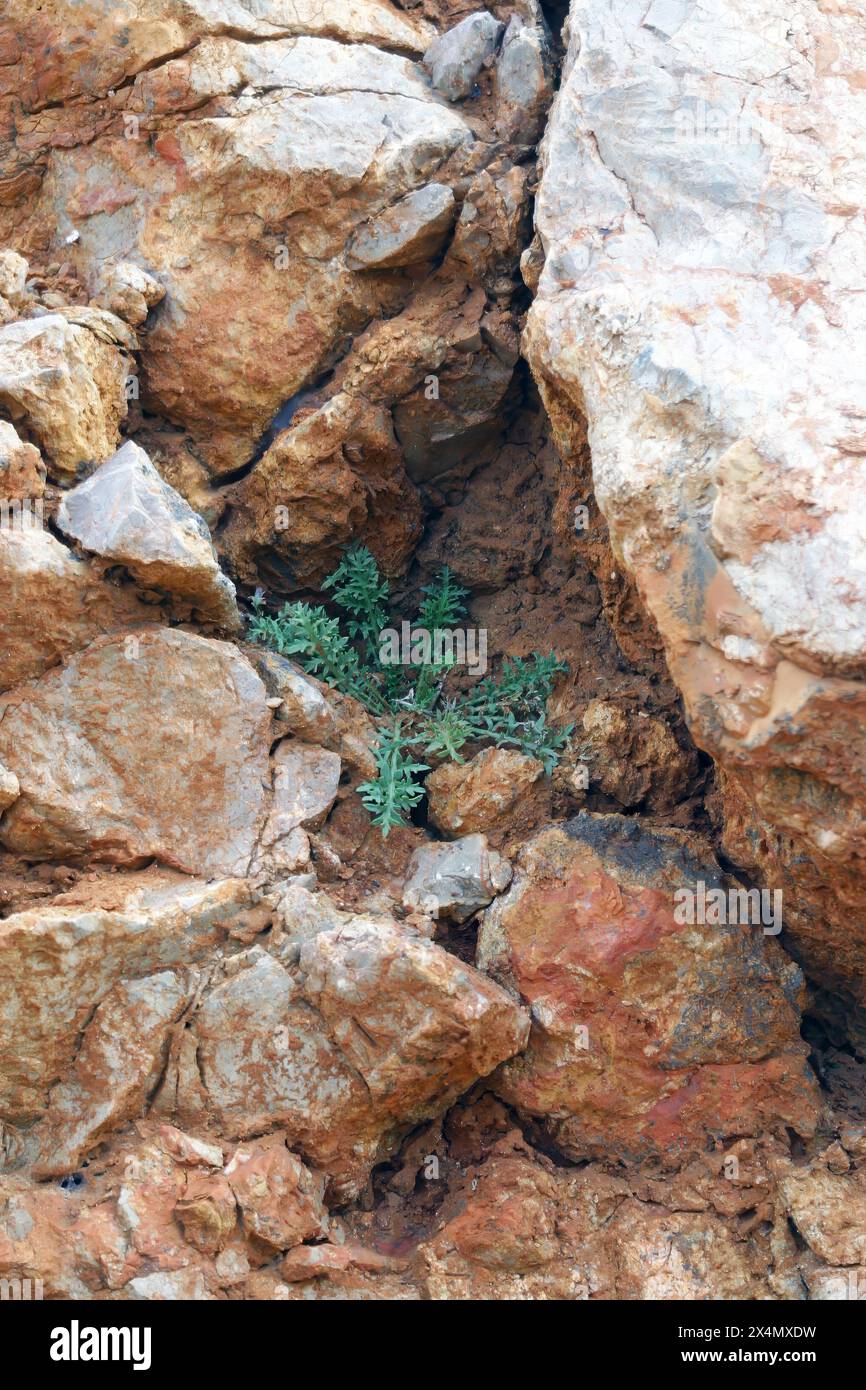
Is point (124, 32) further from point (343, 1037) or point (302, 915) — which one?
point (343, 1037)

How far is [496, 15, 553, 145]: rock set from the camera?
6246 mm

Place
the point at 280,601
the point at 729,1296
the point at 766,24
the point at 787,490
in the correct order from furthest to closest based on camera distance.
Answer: the point at 280,601 < the point at 766,24 < the point at 729,1296 < the point at 787,490

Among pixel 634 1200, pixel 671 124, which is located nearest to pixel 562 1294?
pixel 634 1200

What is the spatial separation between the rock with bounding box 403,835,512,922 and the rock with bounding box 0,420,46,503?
7.28ft

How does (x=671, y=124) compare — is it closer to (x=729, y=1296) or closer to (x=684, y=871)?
(x=684, y=871)

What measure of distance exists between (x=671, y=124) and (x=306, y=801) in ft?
10.6

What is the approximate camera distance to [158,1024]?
4984mm

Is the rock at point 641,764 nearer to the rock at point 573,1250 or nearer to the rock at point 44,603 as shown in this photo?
the rock at point 573,1250

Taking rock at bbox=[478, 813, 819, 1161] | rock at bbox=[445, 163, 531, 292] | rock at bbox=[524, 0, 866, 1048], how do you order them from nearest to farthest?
rock at bbox=[524, 0, 866, 1048] < rock at bbox=[478, 813, 819, 1161] < rock at bbox=[445, 163, 531, 292]

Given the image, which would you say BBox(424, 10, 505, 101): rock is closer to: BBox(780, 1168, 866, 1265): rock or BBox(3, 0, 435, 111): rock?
BBox(3, 0, 435, 111): rock

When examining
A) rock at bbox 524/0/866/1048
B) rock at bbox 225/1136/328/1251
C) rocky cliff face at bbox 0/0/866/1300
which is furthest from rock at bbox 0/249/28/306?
rock at bbox 225/1136/328/1251

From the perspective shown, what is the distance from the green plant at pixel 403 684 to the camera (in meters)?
5.79

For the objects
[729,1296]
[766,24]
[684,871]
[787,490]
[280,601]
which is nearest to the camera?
[787,490]

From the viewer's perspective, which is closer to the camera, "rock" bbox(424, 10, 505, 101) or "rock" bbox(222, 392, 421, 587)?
"rock" bbox(222, 392, 421, 587)
